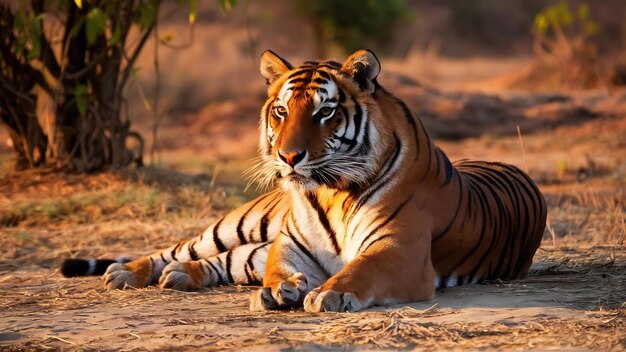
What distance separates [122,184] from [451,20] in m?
23.5

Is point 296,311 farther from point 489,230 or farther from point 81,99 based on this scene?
point 81,99

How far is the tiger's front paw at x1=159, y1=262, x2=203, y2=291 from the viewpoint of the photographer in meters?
5.26

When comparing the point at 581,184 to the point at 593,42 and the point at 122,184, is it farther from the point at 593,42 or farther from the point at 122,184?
the point at 593,42

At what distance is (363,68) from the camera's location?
4797 millimetres

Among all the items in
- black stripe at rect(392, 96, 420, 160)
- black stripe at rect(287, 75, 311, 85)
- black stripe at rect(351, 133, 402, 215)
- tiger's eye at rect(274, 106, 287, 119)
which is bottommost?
black stripe at rect(351, 133, 402, 215)

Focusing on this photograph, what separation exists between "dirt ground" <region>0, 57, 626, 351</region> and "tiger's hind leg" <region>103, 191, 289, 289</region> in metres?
0.21

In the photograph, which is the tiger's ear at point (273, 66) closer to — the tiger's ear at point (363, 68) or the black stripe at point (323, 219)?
the tiger's ear at point (363, 68)

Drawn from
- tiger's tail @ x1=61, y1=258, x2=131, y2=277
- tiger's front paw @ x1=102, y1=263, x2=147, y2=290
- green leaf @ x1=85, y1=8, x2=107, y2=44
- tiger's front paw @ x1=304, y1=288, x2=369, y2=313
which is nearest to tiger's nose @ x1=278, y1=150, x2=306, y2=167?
tiger's front paw @ x1=304, y1=288, x2=369, y2=313

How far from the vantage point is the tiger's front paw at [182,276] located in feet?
17.3

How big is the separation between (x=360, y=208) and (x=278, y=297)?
60cm

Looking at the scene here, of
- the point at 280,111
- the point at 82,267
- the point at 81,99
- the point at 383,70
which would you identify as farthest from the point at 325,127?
the point at 383,70

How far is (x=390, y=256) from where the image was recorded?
456 centimetres

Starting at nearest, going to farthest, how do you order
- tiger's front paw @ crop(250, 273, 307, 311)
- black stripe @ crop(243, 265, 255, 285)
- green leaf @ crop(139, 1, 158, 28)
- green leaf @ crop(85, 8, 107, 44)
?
tiger's front paw @ crop(250, 273, 307, 311) < black stripe @ crop(243, 265, 255, 285) < green leaf @ crop(85, 8, 107, 44) < green leaf @ crop(139, 1, 158, 28)

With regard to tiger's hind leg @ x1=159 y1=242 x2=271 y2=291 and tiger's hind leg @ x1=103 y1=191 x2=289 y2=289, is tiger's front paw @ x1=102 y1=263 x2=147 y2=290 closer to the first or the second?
tiger's hind leg @ x1=103 y1=191 x2=289 y2=289
